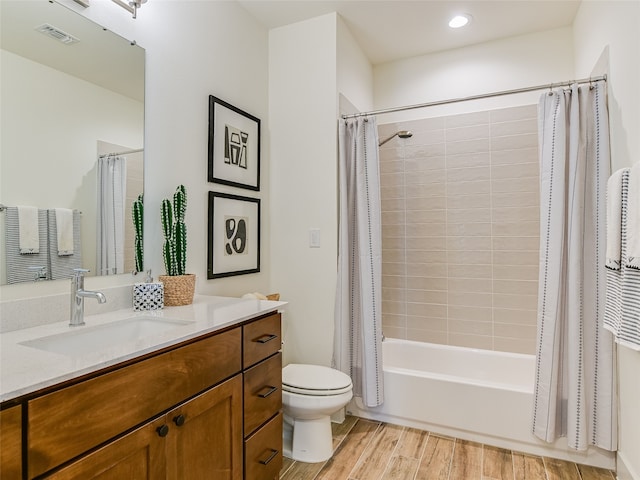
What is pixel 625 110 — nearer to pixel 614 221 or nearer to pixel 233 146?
pixel 614 221

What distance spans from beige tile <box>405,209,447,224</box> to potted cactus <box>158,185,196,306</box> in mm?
1866

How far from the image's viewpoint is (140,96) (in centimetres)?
168

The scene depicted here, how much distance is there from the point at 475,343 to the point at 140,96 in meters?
2.69

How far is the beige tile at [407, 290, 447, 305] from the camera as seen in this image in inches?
117

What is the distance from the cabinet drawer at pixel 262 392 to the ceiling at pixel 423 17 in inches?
82.5

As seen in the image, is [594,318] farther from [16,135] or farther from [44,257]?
[16,135]

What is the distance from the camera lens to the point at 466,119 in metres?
2.90

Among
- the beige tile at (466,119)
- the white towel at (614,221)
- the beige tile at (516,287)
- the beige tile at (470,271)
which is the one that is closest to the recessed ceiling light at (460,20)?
the beige tile at (466,119)

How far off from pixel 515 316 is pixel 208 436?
2312mm

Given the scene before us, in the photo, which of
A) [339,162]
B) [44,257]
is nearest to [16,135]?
[44,257]

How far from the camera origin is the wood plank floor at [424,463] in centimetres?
186

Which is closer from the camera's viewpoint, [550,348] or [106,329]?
[106,329]

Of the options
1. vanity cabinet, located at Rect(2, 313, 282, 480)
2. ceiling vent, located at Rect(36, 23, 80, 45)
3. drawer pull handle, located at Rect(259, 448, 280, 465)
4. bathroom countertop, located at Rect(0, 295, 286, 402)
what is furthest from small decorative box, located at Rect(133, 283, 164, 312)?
ceiling vent, located at Rect(36, 23, 80, 45)

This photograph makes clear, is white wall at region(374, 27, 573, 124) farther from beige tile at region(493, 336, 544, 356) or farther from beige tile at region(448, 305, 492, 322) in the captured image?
beige tile at region(493, 336, 544, 356)
